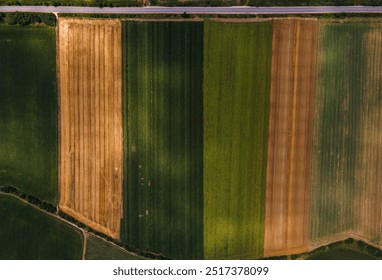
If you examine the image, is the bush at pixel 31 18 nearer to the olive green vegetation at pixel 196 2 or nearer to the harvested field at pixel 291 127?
the olive green vegetation at pixel 196 2

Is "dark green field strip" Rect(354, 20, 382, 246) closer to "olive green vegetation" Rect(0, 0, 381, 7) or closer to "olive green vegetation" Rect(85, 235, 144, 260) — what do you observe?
"olive green vegetation" Rect(0, 0, 381, 7)

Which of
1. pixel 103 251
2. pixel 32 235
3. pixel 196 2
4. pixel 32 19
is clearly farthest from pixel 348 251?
pixel 32 19

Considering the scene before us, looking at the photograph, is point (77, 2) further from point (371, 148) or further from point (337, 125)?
point (371, 148)

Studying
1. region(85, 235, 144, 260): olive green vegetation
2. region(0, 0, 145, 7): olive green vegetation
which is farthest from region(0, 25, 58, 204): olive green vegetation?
region(85, 235, 144, 260): olive green vegetation

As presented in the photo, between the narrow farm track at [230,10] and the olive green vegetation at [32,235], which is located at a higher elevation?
the narrow farm track at [230,10]

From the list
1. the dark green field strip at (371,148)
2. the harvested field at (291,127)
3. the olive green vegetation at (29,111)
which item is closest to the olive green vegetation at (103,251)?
the olive green vegetation at (29,111)

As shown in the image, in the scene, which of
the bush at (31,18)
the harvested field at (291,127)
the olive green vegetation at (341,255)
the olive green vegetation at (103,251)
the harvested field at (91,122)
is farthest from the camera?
the bush at (31,18)
